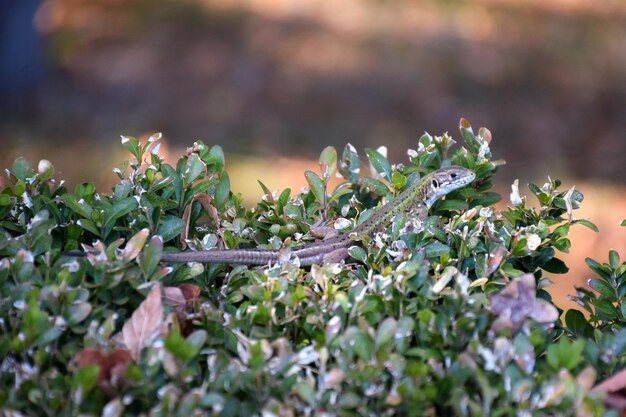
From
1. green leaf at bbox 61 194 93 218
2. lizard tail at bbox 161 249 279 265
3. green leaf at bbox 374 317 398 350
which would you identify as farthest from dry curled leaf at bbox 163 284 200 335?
green leaf at bbox 374 317 398 350

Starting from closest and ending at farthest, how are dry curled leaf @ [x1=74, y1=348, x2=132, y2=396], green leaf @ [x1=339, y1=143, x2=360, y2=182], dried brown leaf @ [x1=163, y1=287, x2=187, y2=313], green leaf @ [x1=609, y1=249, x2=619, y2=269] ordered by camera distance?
1. dry curled leaf @ [x1=74, y1=348, x2=132, y2=396]
2. dried brown leaf @ [x1=163, y1=287, x2=187, y2=313]
3. green leaf @ [x1=609, y1=249, x2=619, y2=269]
4. green leaf @ [x1=339, y1=143, x2=360, y2=182]

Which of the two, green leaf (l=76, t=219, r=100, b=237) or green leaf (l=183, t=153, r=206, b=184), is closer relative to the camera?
green leaf (l=76, t=219, r=100, b=237)

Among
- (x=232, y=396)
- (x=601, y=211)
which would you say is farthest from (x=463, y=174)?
(x=601, y=211)

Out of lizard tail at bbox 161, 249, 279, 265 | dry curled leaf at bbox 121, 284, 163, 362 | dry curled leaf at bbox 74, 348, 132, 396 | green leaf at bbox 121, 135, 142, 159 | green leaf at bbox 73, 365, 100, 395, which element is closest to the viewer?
green leaf at bbox 73, 365, 100, 395


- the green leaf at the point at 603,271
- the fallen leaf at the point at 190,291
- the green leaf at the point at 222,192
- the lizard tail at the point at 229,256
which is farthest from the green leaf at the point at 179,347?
the green leaf at the point at 603,271

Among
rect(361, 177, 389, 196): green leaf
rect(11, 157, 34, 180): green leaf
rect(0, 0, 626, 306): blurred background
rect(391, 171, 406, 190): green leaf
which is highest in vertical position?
rect(0, 0, 626, 306): blurred background

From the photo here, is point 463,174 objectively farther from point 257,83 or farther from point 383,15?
point 383,15

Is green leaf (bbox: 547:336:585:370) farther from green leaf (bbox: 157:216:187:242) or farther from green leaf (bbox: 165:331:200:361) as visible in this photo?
green leaf (bbox: 157:216:187:242)
